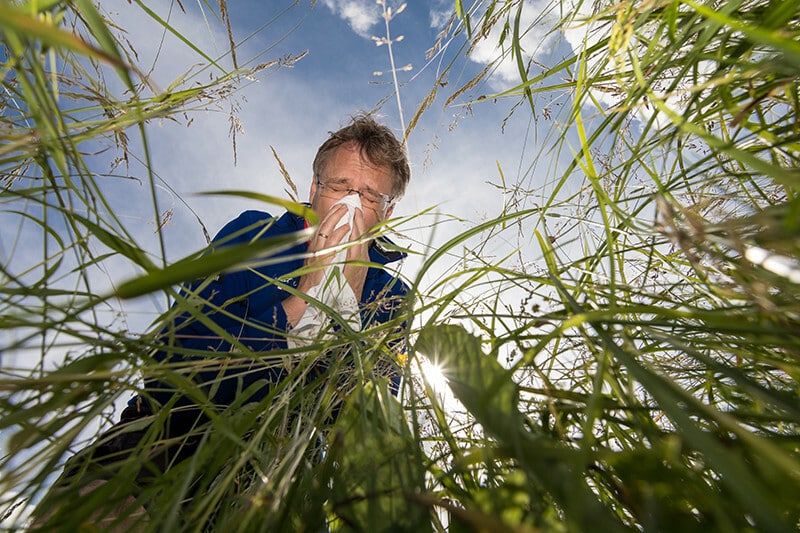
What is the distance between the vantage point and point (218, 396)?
1.04m

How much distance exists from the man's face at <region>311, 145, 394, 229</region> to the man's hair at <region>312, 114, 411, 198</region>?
0.03 m

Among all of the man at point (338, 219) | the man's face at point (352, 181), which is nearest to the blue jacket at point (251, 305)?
the man at point (338, 219)

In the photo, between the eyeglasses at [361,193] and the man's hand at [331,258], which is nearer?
the man's hand at [331,258]

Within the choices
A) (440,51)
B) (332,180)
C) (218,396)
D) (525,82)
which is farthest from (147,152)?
(332,180)

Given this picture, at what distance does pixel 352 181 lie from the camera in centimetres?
163

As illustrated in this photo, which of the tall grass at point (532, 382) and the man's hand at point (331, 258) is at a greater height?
the man's hand at point (331, 258)

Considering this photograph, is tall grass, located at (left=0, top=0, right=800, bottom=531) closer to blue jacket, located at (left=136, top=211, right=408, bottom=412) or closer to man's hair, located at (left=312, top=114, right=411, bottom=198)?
blue jacket, located at (left=136, top=211, right=408, bottom=412)

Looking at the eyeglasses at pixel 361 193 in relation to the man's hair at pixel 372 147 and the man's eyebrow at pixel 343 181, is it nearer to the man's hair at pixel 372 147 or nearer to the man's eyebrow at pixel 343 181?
the man's eyebrow at pixel 343 181

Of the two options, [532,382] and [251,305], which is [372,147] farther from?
[532,382]

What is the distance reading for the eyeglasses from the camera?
1.60m

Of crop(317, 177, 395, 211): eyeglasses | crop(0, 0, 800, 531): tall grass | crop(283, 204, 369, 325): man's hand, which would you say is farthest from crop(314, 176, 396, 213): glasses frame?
crop(0, 0, 800, 531): tall grass

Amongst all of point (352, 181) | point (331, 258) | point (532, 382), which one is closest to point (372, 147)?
point (352, 181)

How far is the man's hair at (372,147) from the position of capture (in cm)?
172

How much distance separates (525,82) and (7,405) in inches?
24.5
